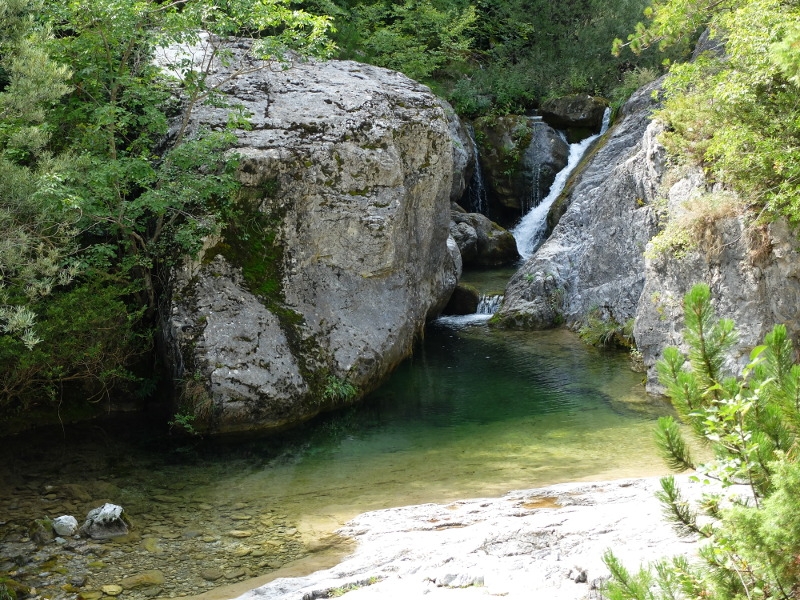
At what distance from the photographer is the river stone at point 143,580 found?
6.46m

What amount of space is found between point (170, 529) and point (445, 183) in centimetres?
982

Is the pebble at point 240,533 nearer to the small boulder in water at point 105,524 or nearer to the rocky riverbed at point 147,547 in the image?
the rocky riverbed at point 147,547

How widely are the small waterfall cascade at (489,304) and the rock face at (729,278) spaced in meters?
6.22

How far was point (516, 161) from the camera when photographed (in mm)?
23484

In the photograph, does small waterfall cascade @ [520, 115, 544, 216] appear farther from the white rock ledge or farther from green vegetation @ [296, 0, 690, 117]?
A: the white rock ledge

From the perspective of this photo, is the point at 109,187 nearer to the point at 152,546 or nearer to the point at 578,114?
the point at 152,546

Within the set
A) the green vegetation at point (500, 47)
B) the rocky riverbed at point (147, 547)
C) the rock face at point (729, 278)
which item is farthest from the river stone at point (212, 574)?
the green vegetation at point (500, 47)

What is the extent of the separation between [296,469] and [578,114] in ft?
60.7

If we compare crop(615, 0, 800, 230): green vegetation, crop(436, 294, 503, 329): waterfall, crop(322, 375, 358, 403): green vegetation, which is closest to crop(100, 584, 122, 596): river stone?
crop(322, 375, 358, 403): green vegetation

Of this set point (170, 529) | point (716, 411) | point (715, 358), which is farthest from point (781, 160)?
point (170, 529)

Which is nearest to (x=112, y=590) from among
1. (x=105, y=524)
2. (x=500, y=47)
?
(x=105, y=524)

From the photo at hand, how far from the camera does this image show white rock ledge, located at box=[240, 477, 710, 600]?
4.95 metres

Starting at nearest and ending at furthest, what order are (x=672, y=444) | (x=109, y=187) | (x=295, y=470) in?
(x=672, y=444), (x=295, y=470), (x=109, y=187)

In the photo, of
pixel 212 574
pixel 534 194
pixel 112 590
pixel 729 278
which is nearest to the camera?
pixel 112 590
